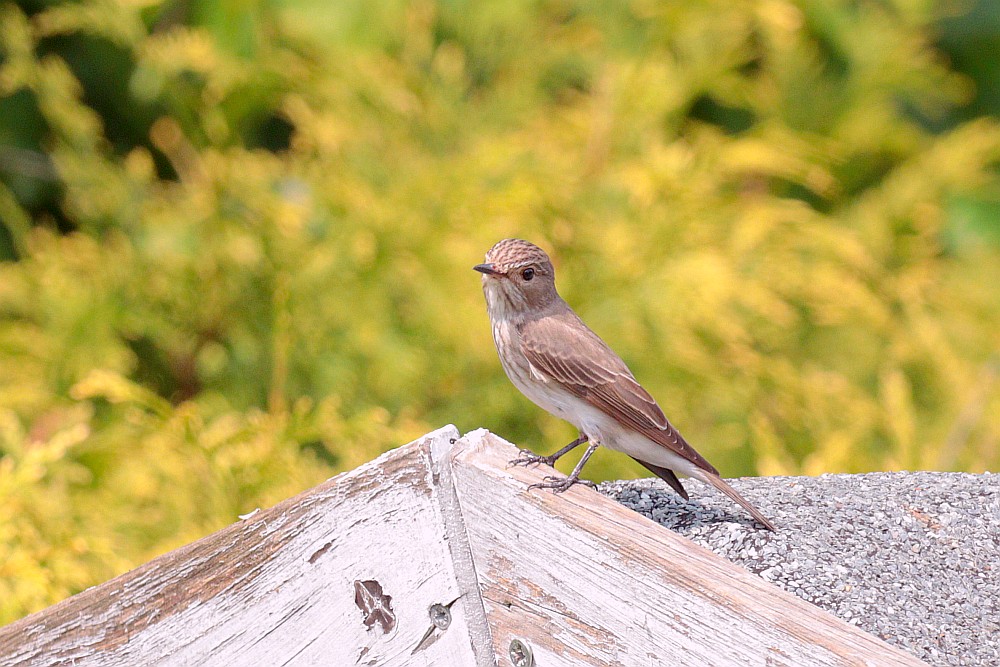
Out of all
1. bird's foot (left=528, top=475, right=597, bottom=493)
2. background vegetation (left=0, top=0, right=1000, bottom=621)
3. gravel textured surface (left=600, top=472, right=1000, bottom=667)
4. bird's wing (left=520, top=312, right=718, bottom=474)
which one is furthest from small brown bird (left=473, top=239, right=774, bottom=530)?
background vegetation (left=0, top=0, right=1000, bottom=621)

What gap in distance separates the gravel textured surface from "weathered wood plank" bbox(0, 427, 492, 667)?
71 cm

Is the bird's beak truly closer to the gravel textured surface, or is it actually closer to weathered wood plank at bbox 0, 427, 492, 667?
the gravel textured surface

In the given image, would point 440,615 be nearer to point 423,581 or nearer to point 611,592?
point 423,581

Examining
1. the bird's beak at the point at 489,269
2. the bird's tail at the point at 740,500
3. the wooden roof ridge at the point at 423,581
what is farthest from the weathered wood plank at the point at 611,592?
the bird's beak at the point at 489,269

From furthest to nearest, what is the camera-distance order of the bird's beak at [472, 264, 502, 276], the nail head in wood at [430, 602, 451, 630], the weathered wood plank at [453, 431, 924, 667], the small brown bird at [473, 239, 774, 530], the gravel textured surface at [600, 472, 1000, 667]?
1. the bird's beak at [472, 264, 502, 276]
2. the small brown bird at [473, 239, 774, 530]
3. the gravel textured surface at [600, 472, 1000, 667]
4. the nail head in wood at [430, 602, 451, 630]
5. the weathered wood plank at [453, 431, 924, 667]

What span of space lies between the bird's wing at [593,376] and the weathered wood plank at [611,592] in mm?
828

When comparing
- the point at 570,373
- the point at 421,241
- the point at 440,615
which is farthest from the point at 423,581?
the point at 421,241

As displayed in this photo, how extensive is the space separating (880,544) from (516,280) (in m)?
1.11

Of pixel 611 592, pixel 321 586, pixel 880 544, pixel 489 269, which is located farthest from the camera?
pixel 489 269

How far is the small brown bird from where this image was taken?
2.80 metres

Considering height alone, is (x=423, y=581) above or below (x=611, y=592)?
above

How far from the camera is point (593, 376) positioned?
9.46 ft

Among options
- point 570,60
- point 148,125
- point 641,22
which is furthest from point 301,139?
point 641,22

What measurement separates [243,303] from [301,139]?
3.15ft
